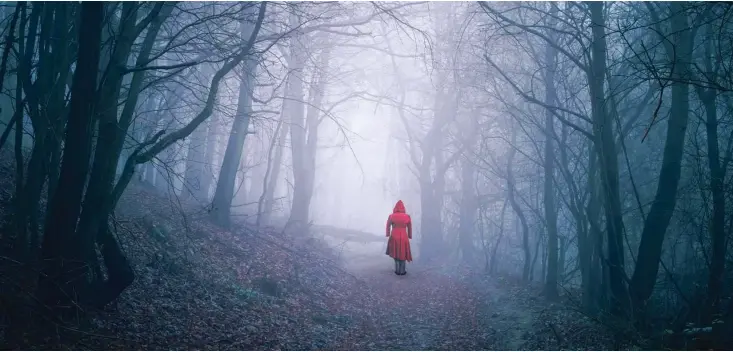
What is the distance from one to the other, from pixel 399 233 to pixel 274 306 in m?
4.68

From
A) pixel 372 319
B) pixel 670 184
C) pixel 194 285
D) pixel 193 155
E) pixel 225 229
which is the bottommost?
pixel 372 319

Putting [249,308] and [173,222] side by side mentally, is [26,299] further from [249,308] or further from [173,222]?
[173,222]

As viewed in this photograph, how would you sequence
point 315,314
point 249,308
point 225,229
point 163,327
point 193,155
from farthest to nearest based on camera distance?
point 193,155 < point 225,229 < point 315,314 < point 249,308 < point 163,327

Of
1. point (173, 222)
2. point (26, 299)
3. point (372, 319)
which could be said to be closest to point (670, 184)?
point (372, 319)

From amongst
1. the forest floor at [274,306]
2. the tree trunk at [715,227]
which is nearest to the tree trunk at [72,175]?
the forest floor at [274,306]

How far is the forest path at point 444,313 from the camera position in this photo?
28.1 feet

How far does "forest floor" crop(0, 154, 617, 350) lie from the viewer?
23.3 ft

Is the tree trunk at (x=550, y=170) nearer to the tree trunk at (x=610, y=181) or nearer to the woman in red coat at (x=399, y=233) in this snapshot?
the tree trunk at (x=610, y=181)

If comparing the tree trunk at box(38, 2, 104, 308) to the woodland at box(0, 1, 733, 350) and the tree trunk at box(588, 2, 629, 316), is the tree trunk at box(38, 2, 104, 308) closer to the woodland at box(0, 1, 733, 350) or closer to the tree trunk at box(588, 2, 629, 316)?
the woodland at box(0, 1, 733, 350)

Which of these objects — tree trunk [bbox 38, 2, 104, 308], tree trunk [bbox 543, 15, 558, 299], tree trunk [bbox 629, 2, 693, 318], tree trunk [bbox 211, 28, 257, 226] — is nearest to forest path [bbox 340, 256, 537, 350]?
tree trunk [bbox 543, 15, 558, 299]

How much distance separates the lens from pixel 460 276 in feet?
56.6

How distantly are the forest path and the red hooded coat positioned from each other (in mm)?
1300

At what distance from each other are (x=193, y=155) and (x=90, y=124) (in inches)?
625

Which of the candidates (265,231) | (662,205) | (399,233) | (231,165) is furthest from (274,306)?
(662,205)
